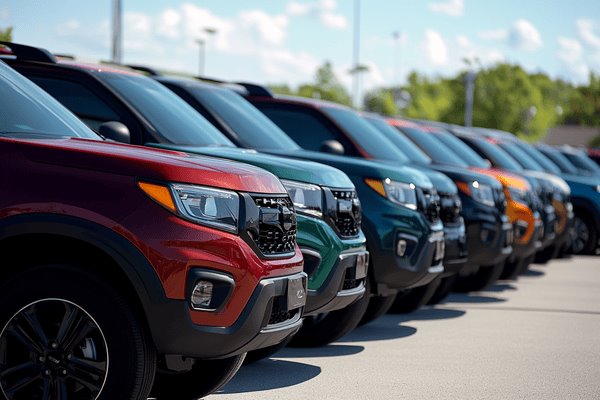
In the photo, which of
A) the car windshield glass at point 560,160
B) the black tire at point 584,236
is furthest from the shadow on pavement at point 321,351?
the car windshield glass at point 560,160

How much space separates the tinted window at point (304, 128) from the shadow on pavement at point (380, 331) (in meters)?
1.74

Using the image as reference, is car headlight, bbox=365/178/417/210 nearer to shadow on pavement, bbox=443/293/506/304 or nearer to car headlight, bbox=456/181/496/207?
car headlight, bbox=456/181/496/207

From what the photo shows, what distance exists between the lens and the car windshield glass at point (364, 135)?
11.5 metres

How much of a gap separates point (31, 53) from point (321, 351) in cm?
299


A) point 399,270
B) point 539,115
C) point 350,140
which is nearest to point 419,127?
point 350,140

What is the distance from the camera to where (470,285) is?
1394 cm

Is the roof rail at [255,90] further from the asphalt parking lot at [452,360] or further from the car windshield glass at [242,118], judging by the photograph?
the asphalt parking lot at [452,360]

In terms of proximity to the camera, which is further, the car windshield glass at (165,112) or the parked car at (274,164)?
the car windshield glass at (165,112)

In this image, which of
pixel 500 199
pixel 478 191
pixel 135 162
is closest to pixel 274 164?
pixel 135 162

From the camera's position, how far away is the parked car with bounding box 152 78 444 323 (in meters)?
9.14

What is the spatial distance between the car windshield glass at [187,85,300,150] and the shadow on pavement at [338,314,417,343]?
1634 mm

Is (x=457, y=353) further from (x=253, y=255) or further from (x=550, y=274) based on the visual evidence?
(x=550, y=274)

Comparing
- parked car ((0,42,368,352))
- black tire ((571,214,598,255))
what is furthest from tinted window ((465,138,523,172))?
parked car ((0,42,368,352))

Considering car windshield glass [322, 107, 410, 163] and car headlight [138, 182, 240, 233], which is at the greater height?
car windshield glass [322, 107, 410, 163]
